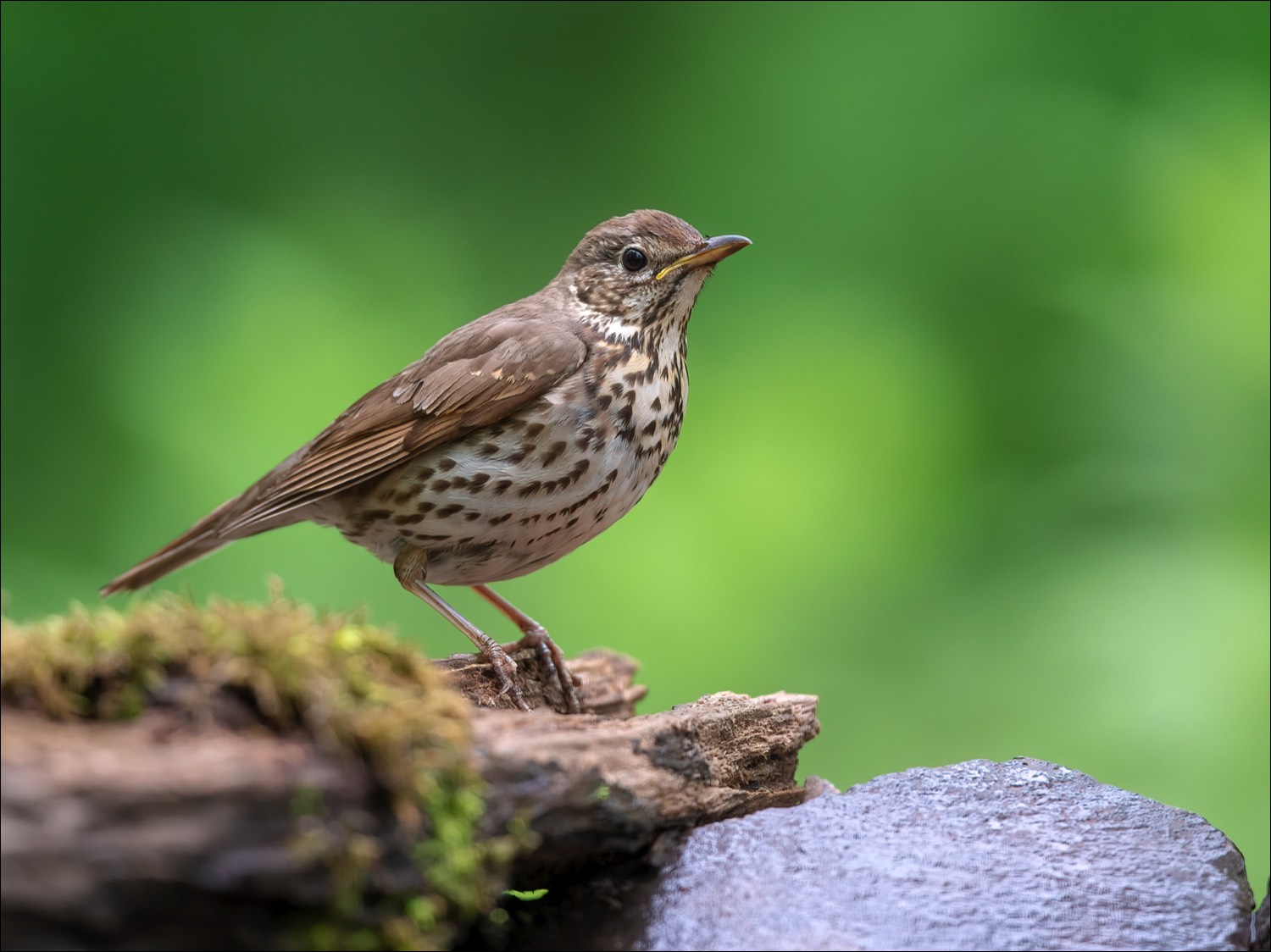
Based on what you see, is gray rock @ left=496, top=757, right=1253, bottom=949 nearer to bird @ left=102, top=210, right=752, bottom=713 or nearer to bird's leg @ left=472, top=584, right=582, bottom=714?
bird @ left=102, top=210, right=752, bottom=713

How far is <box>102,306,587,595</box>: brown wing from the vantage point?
12.1ft

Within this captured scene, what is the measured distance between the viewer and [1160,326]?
17.6 feet

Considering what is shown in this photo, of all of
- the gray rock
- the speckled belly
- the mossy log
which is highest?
the speckled belly

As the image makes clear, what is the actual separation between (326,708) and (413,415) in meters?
2.03

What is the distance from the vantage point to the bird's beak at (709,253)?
394 centimetres

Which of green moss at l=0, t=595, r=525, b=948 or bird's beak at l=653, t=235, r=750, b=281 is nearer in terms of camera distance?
green moss at l=0, t=595, r=525, b=948

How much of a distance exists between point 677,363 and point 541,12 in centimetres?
258

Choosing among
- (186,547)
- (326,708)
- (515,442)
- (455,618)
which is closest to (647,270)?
(515,442)

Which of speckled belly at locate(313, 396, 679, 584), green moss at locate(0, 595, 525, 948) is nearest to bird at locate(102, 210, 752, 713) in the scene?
speckled belly at locate(313, 396, 679, 584)

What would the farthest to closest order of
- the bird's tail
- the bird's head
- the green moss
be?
the bird's tail < the bird's head < the green moss

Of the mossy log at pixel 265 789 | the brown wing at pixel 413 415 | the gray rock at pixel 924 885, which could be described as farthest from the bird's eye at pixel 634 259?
the mossy log at pixel 265 789

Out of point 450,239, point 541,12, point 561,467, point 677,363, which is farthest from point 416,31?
point 561,467

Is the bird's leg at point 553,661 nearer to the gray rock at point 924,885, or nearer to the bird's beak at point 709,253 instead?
the bird's beak at point 709,253

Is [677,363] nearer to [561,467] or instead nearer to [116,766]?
[561,467]
